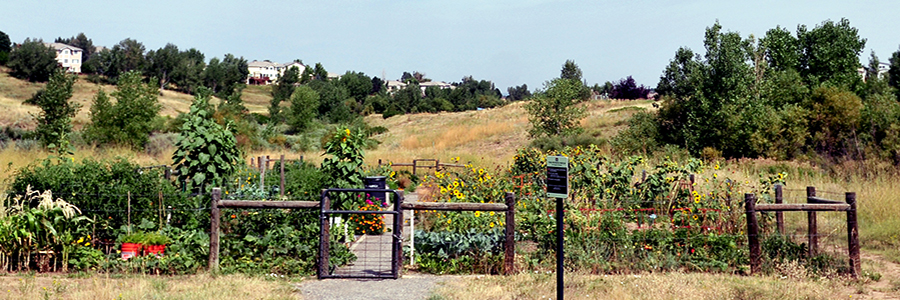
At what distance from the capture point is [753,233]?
30.8 feet

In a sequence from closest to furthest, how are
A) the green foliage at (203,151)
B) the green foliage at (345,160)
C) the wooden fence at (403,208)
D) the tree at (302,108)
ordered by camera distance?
1. the wooden fence at (403,208)
2. the green foliage at (203,151)
3. the green foliage at (345,160)
4. the tree at (302,108)

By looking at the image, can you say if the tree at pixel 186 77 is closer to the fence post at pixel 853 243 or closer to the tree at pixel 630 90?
the tree at pixel 630 90

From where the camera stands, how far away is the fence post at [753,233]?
9398 millimetres

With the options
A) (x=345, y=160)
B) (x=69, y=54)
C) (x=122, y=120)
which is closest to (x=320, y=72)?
(x=69, y=54)

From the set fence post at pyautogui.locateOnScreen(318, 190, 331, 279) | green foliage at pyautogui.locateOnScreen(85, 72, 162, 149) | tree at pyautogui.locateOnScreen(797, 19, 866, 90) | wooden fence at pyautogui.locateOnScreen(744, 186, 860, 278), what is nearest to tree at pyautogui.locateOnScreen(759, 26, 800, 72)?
tree at pyautogui.locateOnScreen(797, 19, 866, 90)

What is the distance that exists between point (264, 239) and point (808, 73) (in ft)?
160

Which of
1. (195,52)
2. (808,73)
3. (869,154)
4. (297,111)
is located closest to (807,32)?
(808,73)

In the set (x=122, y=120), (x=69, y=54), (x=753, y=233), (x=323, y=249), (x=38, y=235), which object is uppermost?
(x=69, y=54)

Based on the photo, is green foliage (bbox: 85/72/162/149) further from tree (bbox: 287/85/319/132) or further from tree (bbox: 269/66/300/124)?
tree (bbox: 287/85/319/132)

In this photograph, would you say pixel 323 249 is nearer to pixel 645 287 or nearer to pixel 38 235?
pixel 38 235

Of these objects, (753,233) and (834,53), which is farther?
(834,53)

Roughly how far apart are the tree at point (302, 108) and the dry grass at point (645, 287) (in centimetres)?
5093

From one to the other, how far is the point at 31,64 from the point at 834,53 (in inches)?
3319

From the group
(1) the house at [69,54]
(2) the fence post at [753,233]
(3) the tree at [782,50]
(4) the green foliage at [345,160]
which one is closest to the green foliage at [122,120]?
(4) the green foliage at [345,160]
